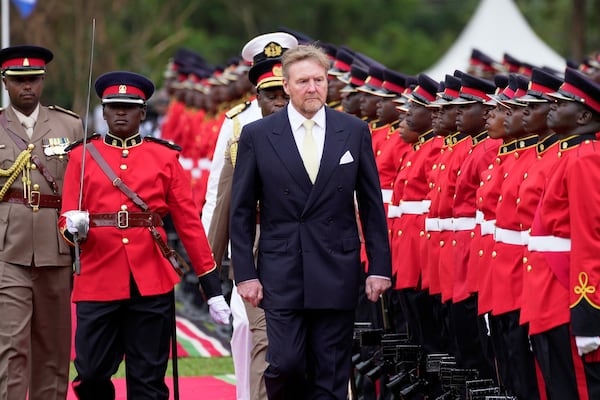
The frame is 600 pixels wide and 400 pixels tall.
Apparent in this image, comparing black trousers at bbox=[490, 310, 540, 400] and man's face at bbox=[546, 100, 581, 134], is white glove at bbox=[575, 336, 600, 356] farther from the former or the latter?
man's face at bbox=[546, 100, 581, 134]

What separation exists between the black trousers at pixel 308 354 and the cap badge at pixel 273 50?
3168 mm

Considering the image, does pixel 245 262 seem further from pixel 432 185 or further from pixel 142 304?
pixel 432 185

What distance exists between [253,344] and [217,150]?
1.47 metres

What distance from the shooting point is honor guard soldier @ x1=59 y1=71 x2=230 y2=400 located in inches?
371

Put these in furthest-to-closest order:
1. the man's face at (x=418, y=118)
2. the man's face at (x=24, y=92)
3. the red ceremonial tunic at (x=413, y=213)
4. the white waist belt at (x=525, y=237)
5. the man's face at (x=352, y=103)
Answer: the man's face at (x=352, y=103)
the man's face at (x=418, y=118)
the red ceremonial tunic at (x=413, y=213)
the man's face at (x=24, y=92)
the white waist belt at (x=525, y=237)

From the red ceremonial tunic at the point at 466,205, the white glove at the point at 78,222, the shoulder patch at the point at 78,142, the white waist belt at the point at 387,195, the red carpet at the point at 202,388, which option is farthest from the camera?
the red carpet at the point at 202,388

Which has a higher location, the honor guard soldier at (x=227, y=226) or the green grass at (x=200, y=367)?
the honor guard soldier at (x=227, y=226)

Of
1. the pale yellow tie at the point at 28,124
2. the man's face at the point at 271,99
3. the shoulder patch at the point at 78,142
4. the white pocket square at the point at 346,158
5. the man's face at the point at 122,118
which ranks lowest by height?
the white pocket square at the point at 346,158

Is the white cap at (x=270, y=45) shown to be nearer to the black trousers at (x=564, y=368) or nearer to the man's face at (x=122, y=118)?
the man's face at (x=122, y=118)

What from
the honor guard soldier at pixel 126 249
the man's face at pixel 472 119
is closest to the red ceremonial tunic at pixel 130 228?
the honor guard soldier at pixel 126 249

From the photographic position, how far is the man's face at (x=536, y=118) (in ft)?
29.7

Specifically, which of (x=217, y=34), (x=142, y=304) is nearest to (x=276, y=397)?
(x=142, y=304)

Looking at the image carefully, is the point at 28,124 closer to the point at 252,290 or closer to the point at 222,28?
the point at 252,290

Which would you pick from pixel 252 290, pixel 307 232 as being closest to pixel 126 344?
pixel 252 290
